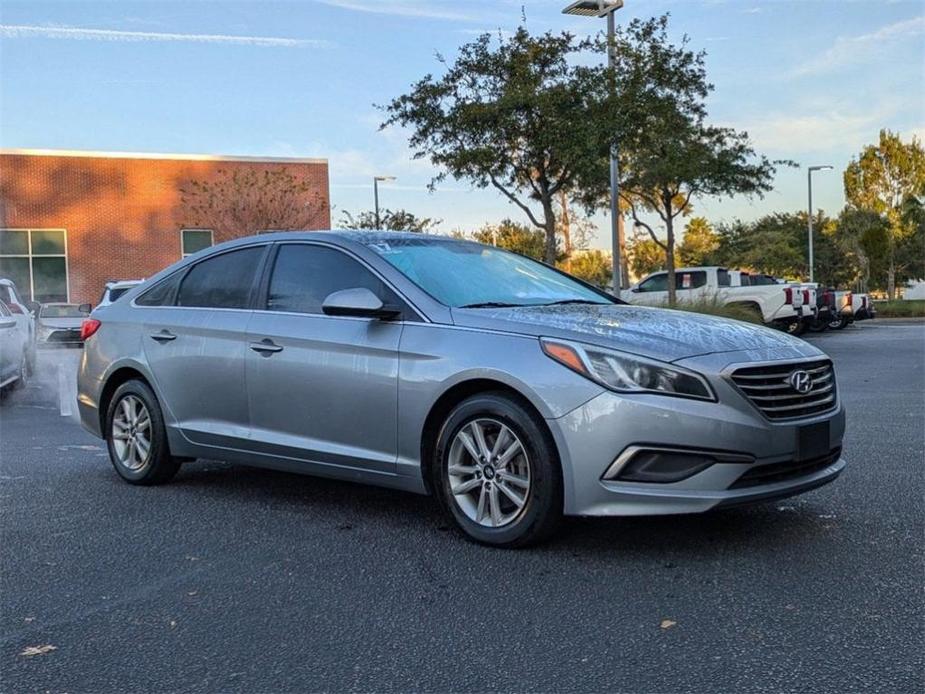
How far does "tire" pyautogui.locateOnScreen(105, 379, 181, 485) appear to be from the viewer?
19.5ft

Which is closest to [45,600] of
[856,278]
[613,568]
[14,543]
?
[14,543]

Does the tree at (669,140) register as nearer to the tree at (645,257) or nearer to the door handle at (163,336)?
the door handle at (163,336)

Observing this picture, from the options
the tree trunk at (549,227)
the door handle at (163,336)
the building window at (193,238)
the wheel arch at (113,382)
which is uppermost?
the building window at (193,238)

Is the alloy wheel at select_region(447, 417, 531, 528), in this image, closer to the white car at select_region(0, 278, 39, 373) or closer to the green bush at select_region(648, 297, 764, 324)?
the white car at select_region(0, 278, 39, 373)

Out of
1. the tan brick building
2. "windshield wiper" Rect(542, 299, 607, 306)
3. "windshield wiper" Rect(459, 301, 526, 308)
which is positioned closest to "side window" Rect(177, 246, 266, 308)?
"windshield wiper" Rect(459, 301, 526, 308)

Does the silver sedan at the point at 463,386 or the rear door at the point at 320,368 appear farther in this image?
the rear door at the point at 320,368

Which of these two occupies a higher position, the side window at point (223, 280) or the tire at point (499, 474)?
the side window at point (223, 280)

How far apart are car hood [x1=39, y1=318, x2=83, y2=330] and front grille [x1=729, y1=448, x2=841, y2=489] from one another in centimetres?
2119

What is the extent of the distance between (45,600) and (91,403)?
2805 millimetres

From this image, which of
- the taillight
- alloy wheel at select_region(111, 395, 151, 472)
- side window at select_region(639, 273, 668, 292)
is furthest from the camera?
side window at select_region(639, 273, 668, 292)

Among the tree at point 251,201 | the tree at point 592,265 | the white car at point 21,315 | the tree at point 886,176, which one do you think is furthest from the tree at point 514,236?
the white car at point 21,315

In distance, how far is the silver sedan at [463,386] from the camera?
4035 mm

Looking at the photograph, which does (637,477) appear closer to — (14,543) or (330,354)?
(330,354)

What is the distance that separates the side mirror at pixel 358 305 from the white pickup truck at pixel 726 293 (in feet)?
64.1
